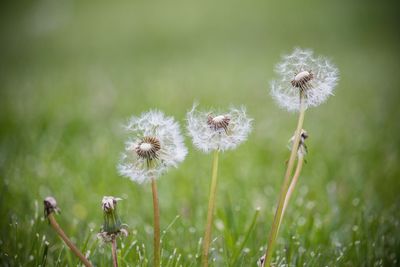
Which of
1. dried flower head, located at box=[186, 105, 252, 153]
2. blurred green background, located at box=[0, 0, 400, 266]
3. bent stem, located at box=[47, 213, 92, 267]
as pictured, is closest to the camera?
bent stem, located at box=[47, 213, 92, 267]

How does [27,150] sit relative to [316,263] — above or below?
above

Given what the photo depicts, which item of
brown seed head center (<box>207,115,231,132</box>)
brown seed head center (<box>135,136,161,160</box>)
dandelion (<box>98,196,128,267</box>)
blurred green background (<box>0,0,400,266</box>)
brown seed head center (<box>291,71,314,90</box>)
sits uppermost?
blurred green background (<box>0,0,400,266</box>)


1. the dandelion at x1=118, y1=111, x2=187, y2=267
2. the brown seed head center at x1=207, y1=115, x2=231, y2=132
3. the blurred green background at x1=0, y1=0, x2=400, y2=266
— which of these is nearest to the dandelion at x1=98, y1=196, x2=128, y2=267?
the dandelion at x1=118, y1=111, x2=187, y2=267

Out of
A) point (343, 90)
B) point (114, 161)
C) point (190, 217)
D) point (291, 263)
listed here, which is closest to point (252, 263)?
point (291, 263)

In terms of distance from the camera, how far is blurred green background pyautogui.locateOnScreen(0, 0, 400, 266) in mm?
1989

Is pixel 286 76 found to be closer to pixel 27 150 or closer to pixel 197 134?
pixel 197 134

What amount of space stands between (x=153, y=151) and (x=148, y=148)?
27 millimetres

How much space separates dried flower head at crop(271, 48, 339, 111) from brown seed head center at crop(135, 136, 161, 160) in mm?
419

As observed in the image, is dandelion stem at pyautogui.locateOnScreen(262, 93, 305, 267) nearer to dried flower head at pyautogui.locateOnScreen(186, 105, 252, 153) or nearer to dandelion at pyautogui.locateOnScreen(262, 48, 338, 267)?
dandelion at pyautogui.locateOnScreen(262, 48, 338, 267)

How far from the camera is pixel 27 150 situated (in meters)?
3.44

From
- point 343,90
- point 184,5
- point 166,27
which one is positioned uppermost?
point 184,5

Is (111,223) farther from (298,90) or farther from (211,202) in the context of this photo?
(298,90)

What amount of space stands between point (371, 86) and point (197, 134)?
17.2ft

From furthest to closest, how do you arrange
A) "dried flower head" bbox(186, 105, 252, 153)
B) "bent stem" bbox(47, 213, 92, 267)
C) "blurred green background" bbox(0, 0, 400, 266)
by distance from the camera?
"blurred green background" bbox(0, 0, 400, 266), "dried flower head" bbox(186, 105, 252, 153), "bent stem" bbox(47, 213, 92, 267)
